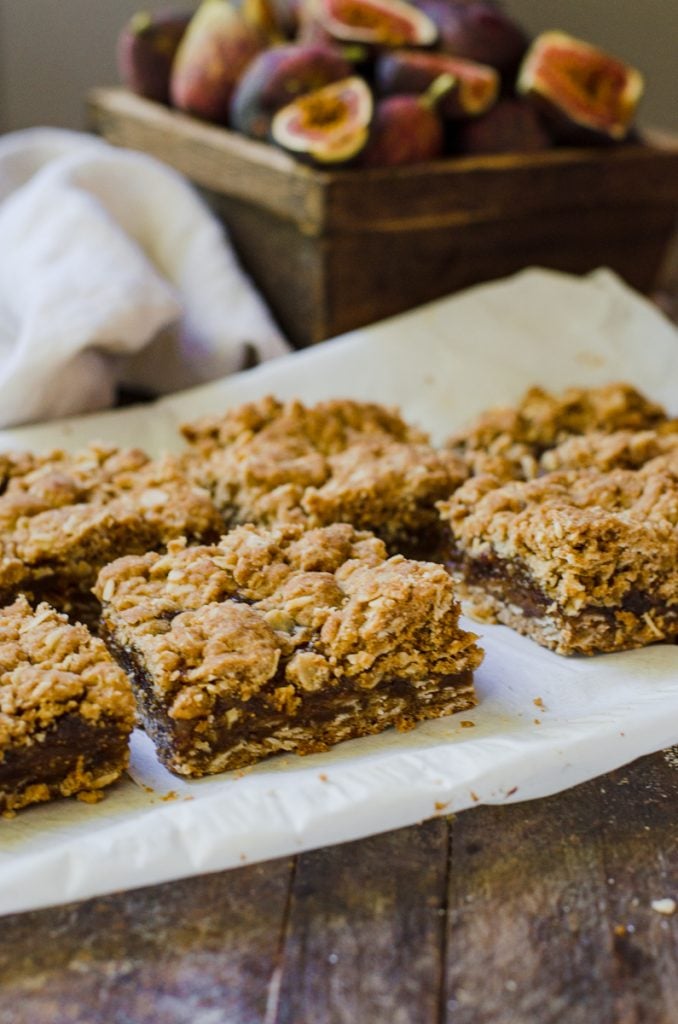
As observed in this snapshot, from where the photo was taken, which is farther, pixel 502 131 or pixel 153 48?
pixel 153 48

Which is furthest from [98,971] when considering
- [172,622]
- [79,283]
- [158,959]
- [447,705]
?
[79,283]

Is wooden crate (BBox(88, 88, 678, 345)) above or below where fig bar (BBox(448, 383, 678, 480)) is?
above

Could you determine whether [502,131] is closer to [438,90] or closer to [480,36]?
[438,90]

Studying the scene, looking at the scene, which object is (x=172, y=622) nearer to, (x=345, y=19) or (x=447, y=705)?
(x=447, y=705)

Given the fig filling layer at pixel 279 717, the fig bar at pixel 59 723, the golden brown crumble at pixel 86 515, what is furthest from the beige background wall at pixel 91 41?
the fig bar at pixel 59 723

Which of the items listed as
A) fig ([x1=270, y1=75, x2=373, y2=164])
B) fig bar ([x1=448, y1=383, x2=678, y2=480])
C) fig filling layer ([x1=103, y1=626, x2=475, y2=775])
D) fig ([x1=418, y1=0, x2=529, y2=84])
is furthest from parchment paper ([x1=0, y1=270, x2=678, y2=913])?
fig ([x1=418, y1=0, x2=529, y2=84])

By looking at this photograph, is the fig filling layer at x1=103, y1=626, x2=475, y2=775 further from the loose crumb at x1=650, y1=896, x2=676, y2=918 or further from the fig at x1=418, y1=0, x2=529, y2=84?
the fig at x1=418, y1=0, x2=529, y2=84

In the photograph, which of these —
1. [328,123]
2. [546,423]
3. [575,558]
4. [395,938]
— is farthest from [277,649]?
[328,123]

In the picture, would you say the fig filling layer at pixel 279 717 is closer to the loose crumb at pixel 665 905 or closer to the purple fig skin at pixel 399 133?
the loose crumb at pixel 665 905
